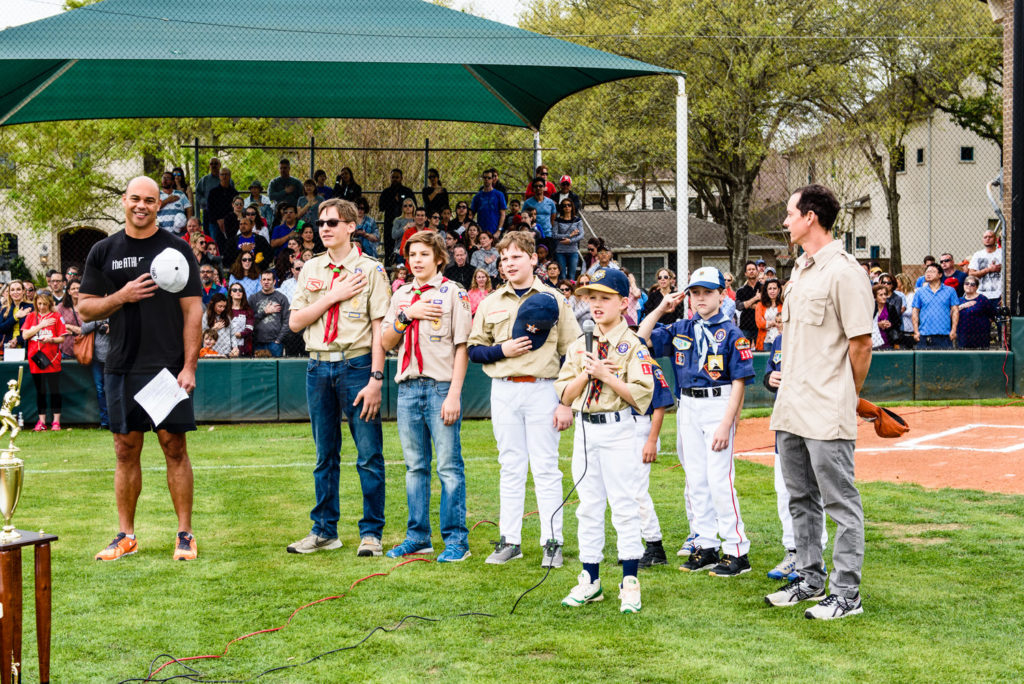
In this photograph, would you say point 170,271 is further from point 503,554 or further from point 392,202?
point 392,202

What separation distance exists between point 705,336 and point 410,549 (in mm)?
2366

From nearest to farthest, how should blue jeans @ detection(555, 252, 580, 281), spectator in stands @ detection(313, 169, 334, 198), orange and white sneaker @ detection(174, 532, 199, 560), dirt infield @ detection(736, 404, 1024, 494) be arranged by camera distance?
orange and white sneaker @ detection(174, 532, 199, 560), dirt infield @ detection(736, 404, 1024, 494), blue jeans @ detection(555, 252, 580, 281), spectator in stands @ detection(313, 169, 334, 198)

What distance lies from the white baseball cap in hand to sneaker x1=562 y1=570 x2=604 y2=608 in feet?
9.99

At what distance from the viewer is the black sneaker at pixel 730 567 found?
20.2 ft

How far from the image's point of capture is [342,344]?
21.7ft

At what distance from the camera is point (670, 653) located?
4.70 meters

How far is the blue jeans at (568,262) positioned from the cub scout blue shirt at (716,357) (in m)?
12.3

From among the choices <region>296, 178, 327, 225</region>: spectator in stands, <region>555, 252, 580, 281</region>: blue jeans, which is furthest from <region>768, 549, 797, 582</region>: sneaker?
<region>296, 178, 327, 225</region>: spectator in stands

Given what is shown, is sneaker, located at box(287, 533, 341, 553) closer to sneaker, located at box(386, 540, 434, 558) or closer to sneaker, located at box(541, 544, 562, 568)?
sneaker, located at box(386, 540, 434, 558)

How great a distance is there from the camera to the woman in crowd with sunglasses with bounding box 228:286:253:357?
14234 mm

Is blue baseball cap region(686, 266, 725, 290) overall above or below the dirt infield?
above

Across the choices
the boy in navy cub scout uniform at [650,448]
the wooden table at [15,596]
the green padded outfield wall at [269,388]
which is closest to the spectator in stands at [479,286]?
the green padded outfield wall at [269,388]

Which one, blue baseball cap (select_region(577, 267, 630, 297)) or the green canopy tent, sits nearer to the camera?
blue baseball cap (select_region(577, 267, 630, 297))

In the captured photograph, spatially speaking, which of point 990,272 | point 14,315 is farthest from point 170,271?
point 990,272
